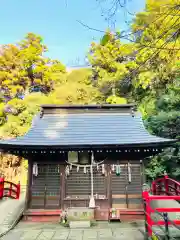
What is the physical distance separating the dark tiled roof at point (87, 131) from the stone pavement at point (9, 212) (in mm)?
2994

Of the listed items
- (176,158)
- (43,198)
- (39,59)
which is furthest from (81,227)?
(39,59)

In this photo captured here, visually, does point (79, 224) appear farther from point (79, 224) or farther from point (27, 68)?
point (27, 68)

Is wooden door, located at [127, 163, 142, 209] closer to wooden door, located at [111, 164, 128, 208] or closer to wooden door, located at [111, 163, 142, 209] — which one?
wooden door, located at [111, 163, 142, 209]

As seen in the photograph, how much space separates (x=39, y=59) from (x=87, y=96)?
7.00 m

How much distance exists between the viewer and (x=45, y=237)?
6.09m

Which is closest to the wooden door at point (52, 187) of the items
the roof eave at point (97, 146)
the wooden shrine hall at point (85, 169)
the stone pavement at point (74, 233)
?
the wooden shrine hall at point (85, 169)

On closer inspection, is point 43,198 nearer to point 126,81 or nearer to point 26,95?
point 126,81

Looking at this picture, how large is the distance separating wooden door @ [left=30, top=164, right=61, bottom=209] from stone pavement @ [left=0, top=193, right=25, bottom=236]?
848 mm

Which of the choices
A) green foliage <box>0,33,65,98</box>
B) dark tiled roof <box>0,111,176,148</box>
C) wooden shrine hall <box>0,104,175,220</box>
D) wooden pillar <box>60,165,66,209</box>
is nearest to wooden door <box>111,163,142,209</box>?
wooden shrine hall <box>0,104,175,220</box>

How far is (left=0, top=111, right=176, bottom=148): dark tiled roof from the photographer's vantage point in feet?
26.5

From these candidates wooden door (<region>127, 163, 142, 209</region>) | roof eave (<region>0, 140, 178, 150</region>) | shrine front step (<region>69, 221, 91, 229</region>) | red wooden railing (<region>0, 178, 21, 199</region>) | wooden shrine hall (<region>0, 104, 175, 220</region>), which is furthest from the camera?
red wooden railing (<region>0, 178, 21, 199</region>)

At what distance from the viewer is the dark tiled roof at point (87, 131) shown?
26.5 ft

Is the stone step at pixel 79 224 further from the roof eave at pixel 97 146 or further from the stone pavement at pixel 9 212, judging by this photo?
the roof eave at pixel 97 146

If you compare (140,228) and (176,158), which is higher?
(176,158)
